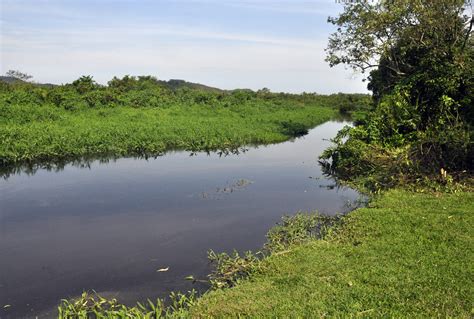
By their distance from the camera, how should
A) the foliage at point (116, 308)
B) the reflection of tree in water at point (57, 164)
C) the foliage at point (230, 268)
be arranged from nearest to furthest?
the foliage at point (116, 308) < the foliage at point (230, 268) < the reflection of tree in water at point (57, 164)

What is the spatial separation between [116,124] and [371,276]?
703 inches

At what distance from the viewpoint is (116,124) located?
21750 mm

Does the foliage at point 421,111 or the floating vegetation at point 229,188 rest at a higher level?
the foliage at point 421,111

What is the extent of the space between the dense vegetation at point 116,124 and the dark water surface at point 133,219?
181 cm

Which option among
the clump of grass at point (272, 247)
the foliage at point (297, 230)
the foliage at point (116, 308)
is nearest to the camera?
the foliage at point (116, 308)

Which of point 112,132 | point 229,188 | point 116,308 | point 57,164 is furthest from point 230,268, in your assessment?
point 112,132

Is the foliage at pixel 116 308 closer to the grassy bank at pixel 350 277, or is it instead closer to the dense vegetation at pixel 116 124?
the grassy bank at pixel 350 277

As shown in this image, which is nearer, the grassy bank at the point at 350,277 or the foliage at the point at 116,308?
the grassy bank at the point at 350,277

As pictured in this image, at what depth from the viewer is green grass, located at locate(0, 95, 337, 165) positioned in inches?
658

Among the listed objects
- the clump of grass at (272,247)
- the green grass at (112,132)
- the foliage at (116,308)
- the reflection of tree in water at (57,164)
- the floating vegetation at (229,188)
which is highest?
the green grass at (112,132)

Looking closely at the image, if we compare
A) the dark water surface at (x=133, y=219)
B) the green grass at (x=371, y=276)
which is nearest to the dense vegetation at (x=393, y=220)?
the green grass at (x=371, y=276)

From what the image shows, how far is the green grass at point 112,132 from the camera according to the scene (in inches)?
658

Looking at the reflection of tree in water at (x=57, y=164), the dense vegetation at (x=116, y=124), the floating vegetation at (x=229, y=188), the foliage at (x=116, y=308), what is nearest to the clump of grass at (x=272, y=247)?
the foliage at (x=116, y=308)

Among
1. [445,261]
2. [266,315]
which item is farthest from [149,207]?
[445,261]
